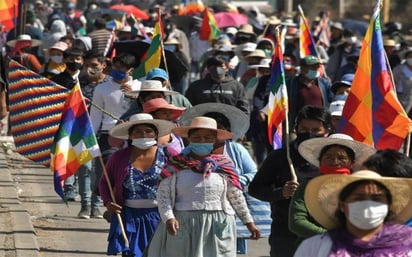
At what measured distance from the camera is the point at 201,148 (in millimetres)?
9289

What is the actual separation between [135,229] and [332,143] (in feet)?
7.85

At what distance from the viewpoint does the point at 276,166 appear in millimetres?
9305

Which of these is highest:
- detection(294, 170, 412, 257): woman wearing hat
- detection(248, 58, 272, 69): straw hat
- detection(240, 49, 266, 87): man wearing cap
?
detection(294, 170, 412, 257): woman wearing hat

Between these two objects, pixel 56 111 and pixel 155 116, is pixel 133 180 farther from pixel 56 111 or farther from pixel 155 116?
pixel 56 111

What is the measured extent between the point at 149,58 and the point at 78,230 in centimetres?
213

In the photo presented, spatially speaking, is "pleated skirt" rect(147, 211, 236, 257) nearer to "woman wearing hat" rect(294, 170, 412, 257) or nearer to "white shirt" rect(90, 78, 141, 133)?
"woman wearing hat" rect(294, 170, 412, 257)

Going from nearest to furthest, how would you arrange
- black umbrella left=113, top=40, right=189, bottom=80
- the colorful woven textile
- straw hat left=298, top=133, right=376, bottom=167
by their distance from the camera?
straw hat left=298, top=133, right=376, bottom=167 → the colorful woven textile → black umbrella left=113, top=40, right=189, bottom=80

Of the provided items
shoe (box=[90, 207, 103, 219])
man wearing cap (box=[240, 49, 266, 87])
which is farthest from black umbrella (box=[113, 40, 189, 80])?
man wearing cap (box=[240, 49, 266, 87])

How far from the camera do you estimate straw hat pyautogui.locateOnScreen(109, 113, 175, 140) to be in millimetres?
10156

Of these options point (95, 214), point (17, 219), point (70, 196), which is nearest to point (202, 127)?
point (17, 219)

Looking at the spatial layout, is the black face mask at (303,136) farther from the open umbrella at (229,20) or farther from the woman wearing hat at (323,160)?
the open umbrella at (229,20)

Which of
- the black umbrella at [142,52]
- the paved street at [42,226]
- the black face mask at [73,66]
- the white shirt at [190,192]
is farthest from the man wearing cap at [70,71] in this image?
the white shirt at [190,192]

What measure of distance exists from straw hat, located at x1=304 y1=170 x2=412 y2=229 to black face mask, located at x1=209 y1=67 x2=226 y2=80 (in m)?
10.2

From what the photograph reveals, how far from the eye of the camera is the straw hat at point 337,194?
6535 mm
